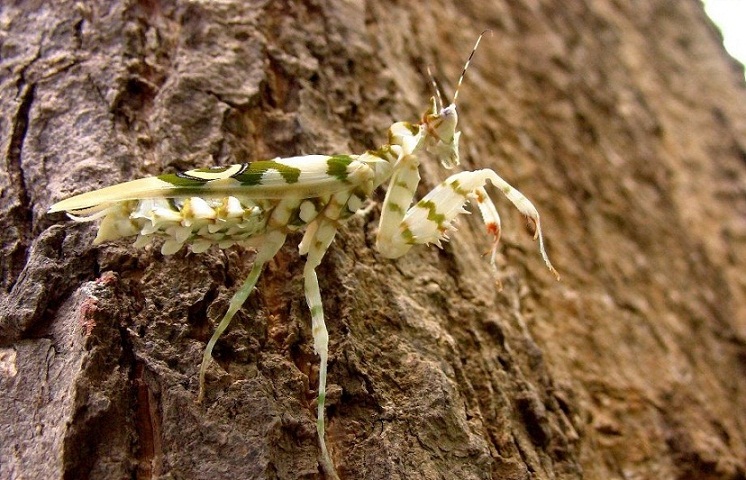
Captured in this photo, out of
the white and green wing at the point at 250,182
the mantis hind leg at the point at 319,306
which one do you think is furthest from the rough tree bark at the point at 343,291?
the white and green wing at the point at 250,182

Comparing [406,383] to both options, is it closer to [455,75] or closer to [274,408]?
[274,408]

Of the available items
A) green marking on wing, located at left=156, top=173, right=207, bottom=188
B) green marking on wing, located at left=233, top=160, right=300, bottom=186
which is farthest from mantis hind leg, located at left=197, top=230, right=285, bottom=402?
green marking on wing, located at left=156, top=173, right=207, bottom=188

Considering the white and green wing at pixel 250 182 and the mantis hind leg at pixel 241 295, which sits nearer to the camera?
the white and green wing at pixel 250 182

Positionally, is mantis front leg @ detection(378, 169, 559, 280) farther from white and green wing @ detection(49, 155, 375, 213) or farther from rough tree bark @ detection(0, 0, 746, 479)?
rough tree bark @ detection(0, 0, 746, 479)

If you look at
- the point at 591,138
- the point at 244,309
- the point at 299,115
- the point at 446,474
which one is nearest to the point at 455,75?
the point at 591,138

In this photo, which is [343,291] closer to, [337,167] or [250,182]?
[337,167]

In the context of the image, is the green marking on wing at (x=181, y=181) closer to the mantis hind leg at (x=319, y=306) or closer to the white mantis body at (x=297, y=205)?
the white mantis body at (x=297, y=205)

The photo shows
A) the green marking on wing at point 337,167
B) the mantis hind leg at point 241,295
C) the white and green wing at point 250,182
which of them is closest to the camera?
the white and green wing at point 250,182
